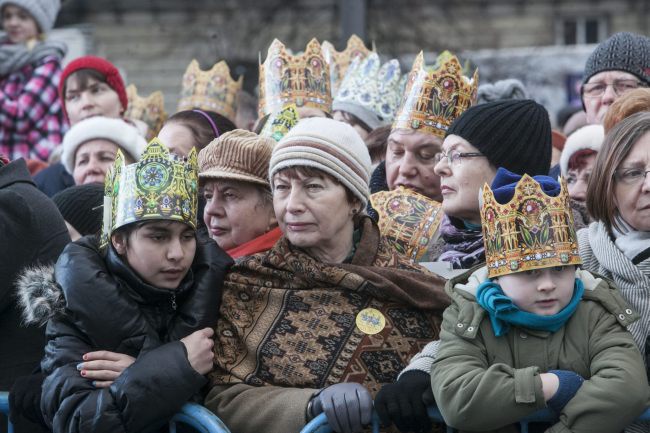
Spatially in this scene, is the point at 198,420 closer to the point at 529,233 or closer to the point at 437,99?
the point at 529,233

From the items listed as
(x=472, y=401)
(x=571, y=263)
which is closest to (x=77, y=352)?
(x=472, y=401)

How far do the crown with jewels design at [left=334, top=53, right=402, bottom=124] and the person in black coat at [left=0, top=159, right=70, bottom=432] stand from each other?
2.54 m

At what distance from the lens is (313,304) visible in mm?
5020

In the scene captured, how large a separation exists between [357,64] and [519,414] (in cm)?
391

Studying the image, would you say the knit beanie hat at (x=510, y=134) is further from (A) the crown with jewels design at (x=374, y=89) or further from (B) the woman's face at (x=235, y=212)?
(A) the crown with jewels design at (x=374, y=89)

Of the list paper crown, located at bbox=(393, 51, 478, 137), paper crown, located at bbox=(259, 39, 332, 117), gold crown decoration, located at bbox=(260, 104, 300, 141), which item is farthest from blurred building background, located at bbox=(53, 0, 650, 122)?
gold crown decoration, located at bbox=(260, 104, 300, 141)

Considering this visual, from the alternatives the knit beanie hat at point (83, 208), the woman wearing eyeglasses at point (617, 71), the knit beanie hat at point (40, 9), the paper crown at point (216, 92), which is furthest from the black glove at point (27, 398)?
the knit beanie hat at point (40, 9)

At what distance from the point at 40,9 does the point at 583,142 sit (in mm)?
4409

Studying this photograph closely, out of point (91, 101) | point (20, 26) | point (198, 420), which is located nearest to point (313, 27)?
point (20, 26)

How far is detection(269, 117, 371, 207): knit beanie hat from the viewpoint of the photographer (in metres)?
5.14

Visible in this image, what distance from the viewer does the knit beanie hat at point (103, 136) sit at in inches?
286

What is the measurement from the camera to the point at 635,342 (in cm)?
464

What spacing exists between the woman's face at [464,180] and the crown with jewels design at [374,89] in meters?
2.20

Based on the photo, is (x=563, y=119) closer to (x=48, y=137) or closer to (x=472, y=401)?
(x=48, y=137)
